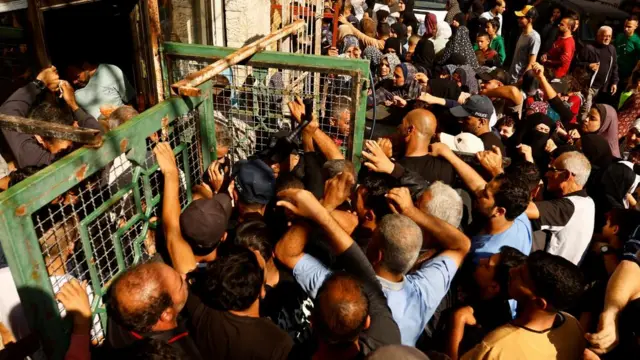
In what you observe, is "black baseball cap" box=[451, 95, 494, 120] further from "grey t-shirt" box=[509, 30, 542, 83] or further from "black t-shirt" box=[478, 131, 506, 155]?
"grey t-shirt" box=[509, 30, 542, 83]

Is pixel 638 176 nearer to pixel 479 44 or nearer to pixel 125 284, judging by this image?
pixel 125 284

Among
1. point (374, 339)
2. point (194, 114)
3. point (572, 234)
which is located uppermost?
point (194, 114)

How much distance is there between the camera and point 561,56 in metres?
7.42

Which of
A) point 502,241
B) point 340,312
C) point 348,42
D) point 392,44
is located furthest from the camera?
point 392,44

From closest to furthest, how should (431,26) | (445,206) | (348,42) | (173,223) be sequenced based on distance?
(173,223) → (445,206) → (348,42) → (431,26)

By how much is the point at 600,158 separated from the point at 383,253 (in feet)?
A: 10.0

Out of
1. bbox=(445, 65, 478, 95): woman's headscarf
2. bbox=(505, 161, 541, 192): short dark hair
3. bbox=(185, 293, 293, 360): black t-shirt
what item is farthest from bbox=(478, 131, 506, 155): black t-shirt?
bbox=(185, 293, 293, 360): black t-shirt

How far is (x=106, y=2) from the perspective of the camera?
164 inches

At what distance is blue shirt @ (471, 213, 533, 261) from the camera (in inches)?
112

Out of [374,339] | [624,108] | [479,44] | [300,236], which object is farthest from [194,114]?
[479,44]

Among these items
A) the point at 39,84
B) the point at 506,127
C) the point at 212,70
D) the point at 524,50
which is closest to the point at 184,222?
the point at 212,70

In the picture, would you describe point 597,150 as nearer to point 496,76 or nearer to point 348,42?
point 496,76

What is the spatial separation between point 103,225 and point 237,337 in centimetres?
107

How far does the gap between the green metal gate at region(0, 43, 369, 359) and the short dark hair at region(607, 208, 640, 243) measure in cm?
178
